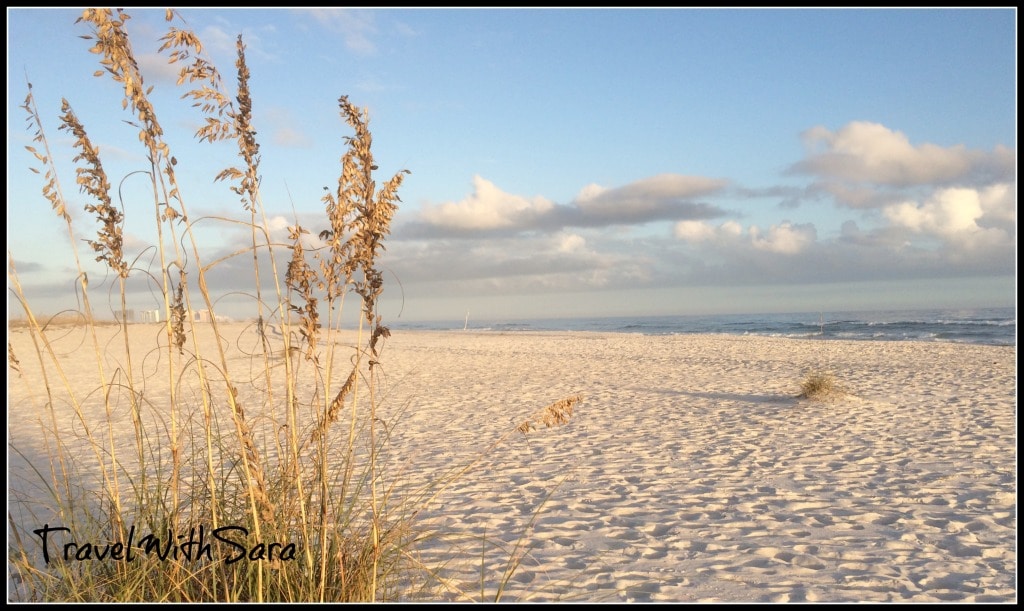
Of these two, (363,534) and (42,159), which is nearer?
(42,159)

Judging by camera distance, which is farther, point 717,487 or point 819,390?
point 819,390

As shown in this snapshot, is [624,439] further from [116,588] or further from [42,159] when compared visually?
[42,159]

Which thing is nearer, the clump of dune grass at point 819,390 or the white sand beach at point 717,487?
the white sand beach at point 717,487

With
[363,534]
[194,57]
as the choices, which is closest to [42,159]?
[194,57]

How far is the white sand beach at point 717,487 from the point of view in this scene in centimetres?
389

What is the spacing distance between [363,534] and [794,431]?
6.27 m

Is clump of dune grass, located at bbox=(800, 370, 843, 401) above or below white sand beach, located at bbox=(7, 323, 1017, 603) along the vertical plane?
above

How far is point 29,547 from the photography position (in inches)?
168

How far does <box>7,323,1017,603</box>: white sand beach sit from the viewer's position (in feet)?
12.8

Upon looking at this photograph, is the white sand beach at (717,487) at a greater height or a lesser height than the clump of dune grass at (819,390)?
lesser

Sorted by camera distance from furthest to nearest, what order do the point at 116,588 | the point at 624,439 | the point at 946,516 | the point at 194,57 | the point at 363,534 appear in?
1. the point at 624,439
2. the point at 946,516
3. the point at 363,534
4. the point at 116,588
5. the point at 194,57

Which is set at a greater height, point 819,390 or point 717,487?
point 819,390

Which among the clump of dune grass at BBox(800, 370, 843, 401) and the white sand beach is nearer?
the white sand beach

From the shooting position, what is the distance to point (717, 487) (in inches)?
235
